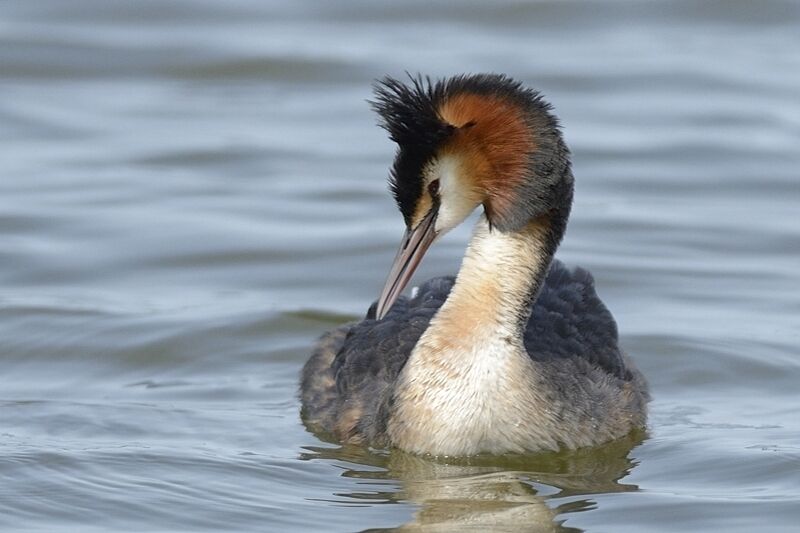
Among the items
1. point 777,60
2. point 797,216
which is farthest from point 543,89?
point 797,216

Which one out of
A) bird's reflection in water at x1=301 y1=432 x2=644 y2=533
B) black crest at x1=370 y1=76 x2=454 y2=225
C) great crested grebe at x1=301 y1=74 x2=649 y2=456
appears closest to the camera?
bird's reflection in water at x1=301 y1=432 x2=644 y2=533

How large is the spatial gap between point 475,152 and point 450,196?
25 cm

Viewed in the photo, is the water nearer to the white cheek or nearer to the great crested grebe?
the great crested grebe

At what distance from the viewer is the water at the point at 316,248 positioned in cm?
861

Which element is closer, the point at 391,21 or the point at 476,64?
the point at 476,64

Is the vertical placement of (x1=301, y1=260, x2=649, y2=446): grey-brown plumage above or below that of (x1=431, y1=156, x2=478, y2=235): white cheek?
below

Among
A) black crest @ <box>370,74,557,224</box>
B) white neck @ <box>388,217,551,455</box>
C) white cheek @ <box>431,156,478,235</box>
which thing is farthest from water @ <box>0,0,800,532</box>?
black crest @ <box>370,74,557,224</box>

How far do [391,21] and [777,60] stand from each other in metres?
4.26

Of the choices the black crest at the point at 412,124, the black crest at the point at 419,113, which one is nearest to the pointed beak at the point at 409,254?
the black crest at the point at 419,113

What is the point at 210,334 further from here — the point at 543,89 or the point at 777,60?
the point at 777,60

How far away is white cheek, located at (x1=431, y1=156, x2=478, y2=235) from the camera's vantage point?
856 centimetres

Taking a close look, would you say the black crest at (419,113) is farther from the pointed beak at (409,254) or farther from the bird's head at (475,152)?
the pointed beak at (409,254)

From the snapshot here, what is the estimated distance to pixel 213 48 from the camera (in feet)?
62.4

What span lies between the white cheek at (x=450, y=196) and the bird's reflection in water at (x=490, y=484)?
1172 millimetres
